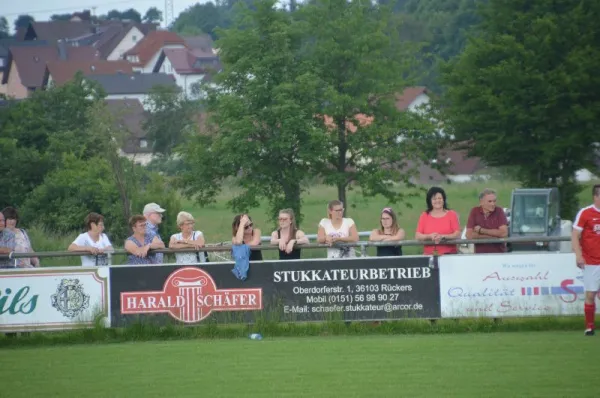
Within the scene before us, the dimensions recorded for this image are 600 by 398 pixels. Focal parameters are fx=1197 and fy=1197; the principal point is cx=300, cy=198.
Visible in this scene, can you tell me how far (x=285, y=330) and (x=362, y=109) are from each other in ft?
105

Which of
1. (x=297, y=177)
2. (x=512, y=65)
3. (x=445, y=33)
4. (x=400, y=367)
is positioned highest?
(x=445, y=33)

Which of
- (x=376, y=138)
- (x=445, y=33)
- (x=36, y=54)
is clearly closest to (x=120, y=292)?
(x=376, y=138)

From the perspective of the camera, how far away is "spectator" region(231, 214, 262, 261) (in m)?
16.6

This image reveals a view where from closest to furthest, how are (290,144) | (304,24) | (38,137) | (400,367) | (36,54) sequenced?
(400,367) → (290,144) → (304,24) → (38,137) → (36,54)

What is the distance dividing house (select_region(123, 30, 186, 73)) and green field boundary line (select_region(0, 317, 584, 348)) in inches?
6281

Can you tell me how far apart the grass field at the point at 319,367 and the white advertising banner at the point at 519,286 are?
19.8 inches

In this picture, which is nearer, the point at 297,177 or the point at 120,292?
the point at 120,292

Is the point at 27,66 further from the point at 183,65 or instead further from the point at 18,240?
the point at 18,240

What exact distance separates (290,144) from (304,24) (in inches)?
227

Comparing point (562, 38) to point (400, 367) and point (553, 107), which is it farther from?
point (400, 367)

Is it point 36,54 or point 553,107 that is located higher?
point 36,54

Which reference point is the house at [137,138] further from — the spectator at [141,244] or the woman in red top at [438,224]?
the woman in red top at [438,224]

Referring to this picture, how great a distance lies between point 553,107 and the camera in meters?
46.9

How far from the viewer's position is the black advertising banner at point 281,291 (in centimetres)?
1623
